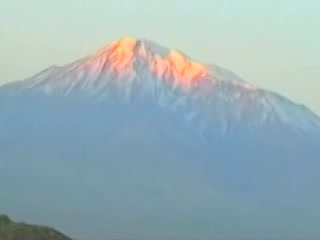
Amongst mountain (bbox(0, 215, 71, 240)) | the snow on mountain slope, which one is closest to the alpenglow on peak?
the snow on mountain slope

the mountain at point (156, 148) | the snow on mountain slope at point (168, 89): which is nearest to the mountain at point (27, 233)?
the mountain at point (156, 148)

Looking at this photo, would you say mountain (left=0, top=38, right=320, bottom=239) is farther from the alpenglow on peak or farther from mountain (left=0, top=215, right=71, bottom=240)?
mountain (left=0, top=215, right=71, bottom=240)

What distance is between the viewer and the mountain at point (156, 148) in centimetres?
12650

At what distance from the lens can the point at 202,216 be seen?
126938mm

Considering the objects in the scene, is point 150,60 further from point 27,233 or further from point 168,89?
point 27,233

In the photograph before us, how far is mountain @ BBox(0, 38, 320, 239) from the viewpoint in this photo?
12650 centimetres

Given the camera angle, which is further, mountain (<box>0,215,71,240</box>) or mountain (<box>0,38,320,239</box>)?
mountain (<box>0,38,320,239</box>)

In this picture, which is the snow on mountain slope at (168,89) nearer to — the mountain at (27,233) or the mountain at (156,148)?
the mountain at (156,148)

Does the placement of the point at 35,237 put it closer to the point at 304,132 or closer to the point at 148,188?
the point at 148,188

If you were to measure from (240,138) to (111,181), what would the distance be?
57.0 feet

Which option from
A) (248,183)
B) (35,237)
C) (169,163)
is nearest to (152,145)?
(169,163)

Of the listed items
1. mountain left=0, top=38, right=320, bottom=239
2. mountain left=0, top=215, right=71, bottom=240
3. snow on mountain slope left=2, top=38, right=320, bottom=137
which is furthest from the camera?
snow on mountain slope left=2, top=38, right=320, bottom=137

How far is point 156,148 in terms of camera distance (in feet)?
428

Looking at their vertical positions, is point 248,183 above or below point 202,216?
above
